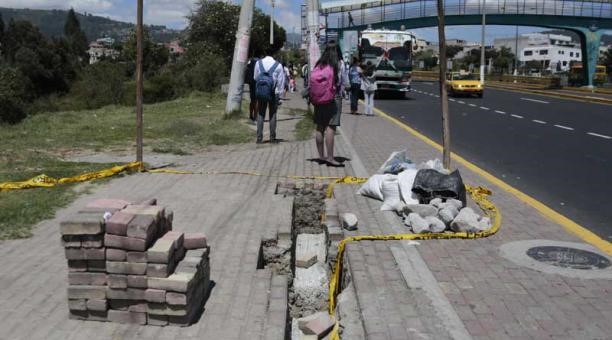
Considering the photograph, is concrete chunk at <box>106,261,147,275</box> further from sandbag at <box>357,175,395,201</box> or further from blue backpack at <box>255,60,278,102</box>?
blue backpack at <box>255,60,278,102</box>

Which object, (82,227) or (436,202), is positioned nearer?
(82,227)

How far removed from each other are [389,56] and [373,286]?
2665 cm

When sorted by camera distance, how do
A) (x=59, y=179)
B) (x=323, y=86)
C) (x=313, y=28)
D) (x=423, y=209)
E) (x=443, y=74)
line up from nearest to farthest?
(x=423, y=209) < (x=443, y=74) < (x=59, y=179) < (x=323, y=86) < (x=313, y=28)

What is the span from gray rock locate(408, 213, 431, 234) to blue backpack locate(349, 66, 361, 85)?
43.5 feet

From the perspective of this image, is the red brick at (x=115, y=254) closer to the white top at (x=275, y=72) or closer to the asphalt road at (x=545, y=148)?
the asphalt road at (x=545, y=148)

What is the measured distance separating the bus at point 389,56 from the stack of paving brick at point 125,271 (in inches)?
1058

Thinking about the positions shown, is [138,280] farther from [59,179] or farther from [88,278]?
[59,179]

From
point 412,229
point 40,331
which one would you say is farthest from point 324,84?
point 40,331

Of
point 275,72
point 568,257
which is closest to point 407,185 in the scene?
point 568,257

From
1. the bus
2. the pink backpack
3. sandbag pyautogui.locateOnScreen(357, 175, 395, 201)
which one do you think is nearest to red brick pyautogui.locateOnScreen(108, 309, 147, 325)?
sandbag pyautogui.locateOnScreen(357, 175, 395, 201)

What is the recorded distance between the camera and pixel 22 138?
13.8m

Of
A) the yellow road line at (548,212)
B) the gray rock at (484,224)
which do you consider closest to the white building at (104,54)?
the yellow road line at (548,212)

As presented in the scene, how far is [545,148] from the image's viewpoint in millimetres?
13211

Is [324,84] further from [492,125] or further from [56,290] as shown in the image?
[492,125]
